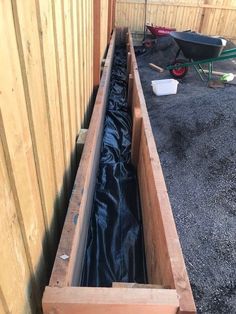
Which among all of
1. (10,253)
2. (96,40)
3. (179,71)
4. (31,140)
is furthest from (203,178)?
(179,71)

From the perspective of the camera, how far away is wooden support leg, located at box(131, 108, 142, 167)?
289 centimetres

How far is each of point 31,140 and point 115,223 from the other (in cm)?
143

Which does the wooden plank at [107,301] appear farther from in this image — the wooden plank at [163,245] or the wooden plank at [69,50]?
the wooden plank at [69,50]

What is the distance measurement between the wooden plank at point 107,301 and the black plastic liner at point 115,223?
754 mm

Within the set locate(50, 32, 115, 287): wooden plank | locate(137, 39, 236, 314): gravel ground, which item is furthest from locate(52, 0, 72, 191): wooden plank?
locate(137, 39, 236, 314): gravel ground

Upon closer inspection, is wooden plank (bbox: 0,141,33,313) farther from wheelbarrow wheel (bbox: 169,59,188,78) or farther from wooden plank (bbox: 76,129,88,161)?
wheelbarrow wheel (bbox: 169,59,188,78)

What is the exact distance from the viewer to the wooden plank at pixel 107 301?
3.75 feet

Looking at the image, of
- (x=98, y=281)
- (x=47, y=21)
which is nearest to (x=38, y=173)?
(x=47, y=21)

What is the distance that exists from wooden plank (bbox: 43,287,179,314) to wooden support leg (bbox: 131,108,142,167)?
1.93m

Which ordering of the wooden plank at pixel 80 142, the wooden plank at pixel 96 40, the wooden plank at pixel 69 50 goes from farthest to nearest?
the wooden plank at pixel 96 40 → the wooden plank at pixel 80 142 → the wooden plank at pixel 69 50

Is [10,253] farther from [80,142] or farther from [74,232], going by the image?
[80,142]

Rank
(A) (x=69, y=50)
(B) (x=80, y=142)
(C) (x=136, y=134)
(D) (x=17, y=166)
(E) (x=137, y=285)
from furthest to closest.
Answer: (C) (x=136, y=134)
(B) (x=80, y=142)
(A) (x=69, y=50)
(E) (x=137, y=285)
(D) (x=17, y=166)

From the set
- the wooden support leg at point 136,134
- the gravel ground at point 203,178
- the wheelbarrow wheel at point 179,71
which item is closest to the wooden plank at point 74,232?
the wooden support leg at point 136,134

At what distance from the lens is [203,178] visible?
3.45 metres
